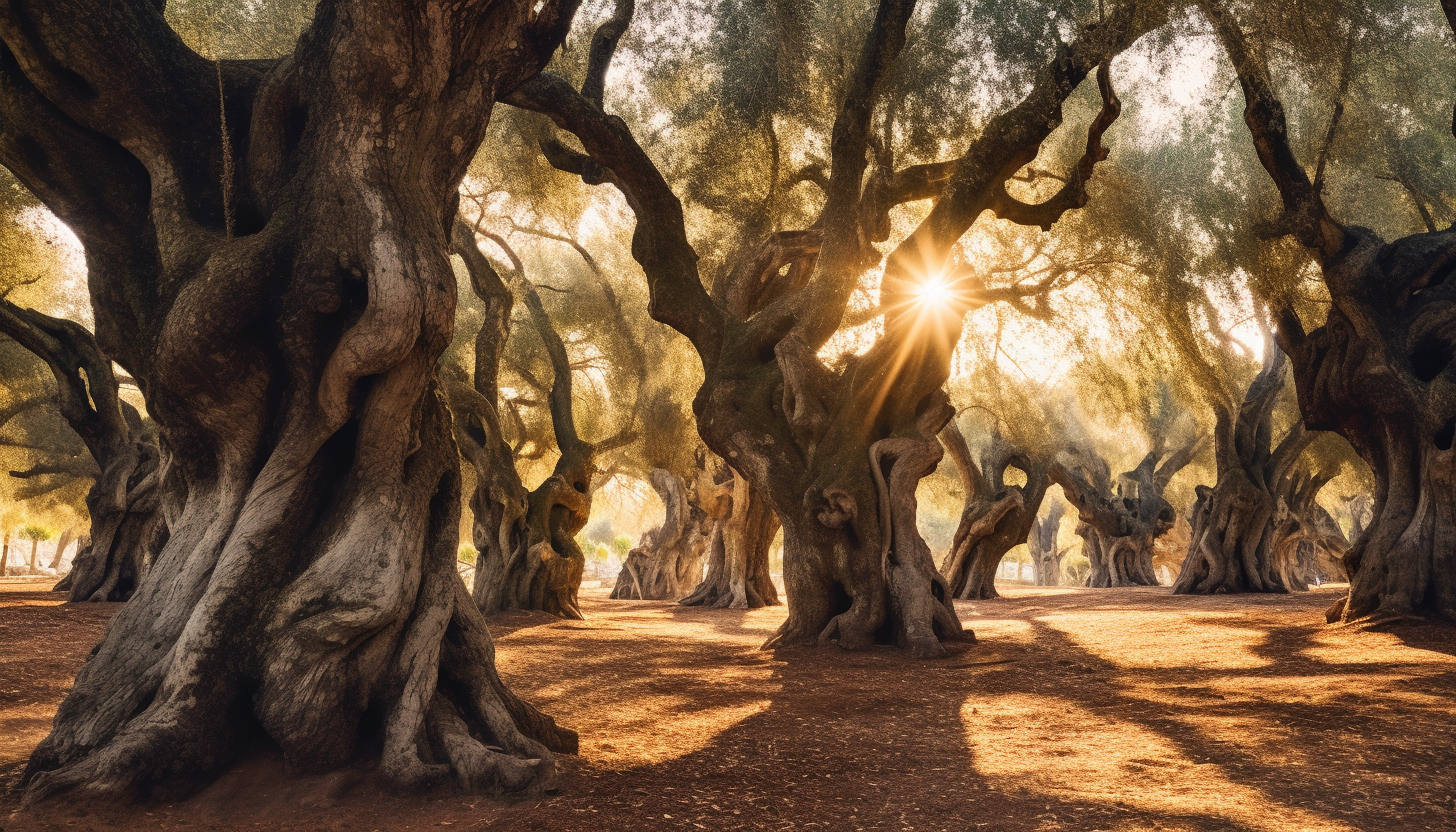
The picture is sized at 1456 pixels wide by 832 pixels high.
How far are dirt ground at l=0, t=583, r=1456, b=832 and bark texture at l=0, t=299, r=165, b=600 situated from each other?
21.3 feet

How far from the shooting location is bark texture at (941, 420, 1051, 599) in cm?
1728

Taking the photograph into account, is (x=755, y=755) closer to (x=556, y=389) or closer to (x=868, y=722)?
(x=868, y=722)

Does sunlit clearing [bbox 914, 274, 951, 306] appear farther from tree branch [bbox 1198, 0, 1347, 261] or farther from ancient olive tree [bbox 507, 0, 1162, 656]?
tree branch [bbox 1198, 0, 1347, 261]

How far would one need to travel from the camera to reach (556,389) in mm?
13570

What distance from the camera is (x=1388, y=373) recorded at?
778 centimetres

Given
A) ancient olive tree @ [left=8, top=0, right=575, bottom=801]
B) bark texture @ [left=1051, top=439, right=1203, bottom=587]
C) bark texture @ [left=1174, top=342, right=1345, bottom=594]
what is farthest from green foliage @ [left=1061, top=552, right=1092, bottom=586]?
ancient olive tree @ [left=8, top=0, right=575, bottom=801]

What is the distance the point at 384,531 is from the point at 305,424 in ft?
2.06

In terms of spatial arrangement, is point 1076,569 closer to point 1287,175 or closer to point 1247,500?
point 1247,500

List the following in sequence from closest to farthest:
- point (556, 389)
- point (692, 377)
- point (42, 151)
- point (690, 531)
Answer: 1. point (42, 151)
2. point (556, 389)
3. point (692, 377)
4. point (690, 531)

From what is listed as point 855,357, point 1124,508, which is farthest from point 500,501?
point 1124,508

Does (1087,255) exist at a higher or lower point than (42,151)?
higher

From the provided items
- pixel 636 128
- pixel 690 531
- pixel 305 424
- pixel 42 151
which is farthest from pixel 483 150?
pixel 690 531

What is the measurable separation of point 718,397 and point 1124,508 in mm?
17481

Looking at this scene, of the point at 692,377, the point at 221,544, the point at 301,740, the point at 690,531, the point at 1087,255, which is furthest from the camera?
the point at 690,531
